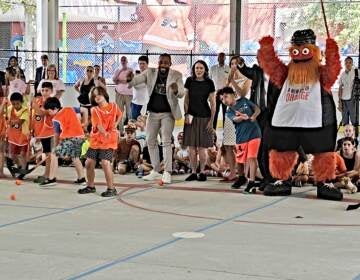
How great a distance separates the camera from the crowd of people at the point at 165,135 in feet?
34.4

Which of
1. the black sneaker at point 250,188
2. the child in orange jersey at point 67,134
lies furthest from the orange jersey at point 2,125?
the black sneaker at point 250,188

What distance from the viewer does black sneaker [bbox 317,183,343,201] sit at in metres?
10.1

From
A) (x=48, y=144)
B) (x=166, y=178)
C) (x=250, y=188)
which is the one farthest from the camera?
(x=166, y=178)

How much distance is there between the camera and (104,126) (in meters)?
10.1

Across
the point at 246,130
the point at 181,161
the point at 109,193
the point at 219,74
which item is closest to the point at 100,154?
the point at 109,193

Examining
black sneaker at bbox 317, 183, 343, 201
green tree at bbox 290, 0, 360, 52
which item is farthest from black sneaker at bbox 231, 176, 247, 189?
green tree at bbox 290, 0, 360, 52

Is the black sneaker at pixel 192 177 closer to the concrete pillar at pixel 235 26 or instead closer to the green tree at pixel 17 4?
the concrete pillar at pixel 235 26

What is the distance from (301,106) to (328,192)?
121 cm

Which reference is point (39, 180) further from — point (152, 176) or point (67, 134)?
point (152, 176)

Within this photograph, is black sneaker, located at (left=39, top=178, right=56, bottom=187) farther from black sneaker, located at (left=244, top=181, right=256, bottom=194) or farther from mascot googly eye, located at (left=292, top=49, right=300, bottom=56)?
mascot googly eye, located at (left=292, top=49, right=300, bottom=56)

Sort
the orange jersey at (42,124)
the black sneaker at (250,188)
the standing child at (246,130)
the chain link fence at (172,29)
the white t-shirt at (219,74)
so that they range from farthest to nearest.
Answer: the chain link fence at (172,29), the white t-shirt at (219,74), the orange jersey at (42,124), the standing child at (246,130), the black sneaker at (250,188)

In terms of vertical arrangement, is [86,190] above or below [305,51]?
below

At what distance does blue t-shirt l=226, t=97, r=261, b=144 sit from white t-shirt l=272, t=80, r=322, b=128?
724 mm

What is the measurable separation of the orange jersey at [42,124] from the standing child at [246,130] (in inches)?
104
